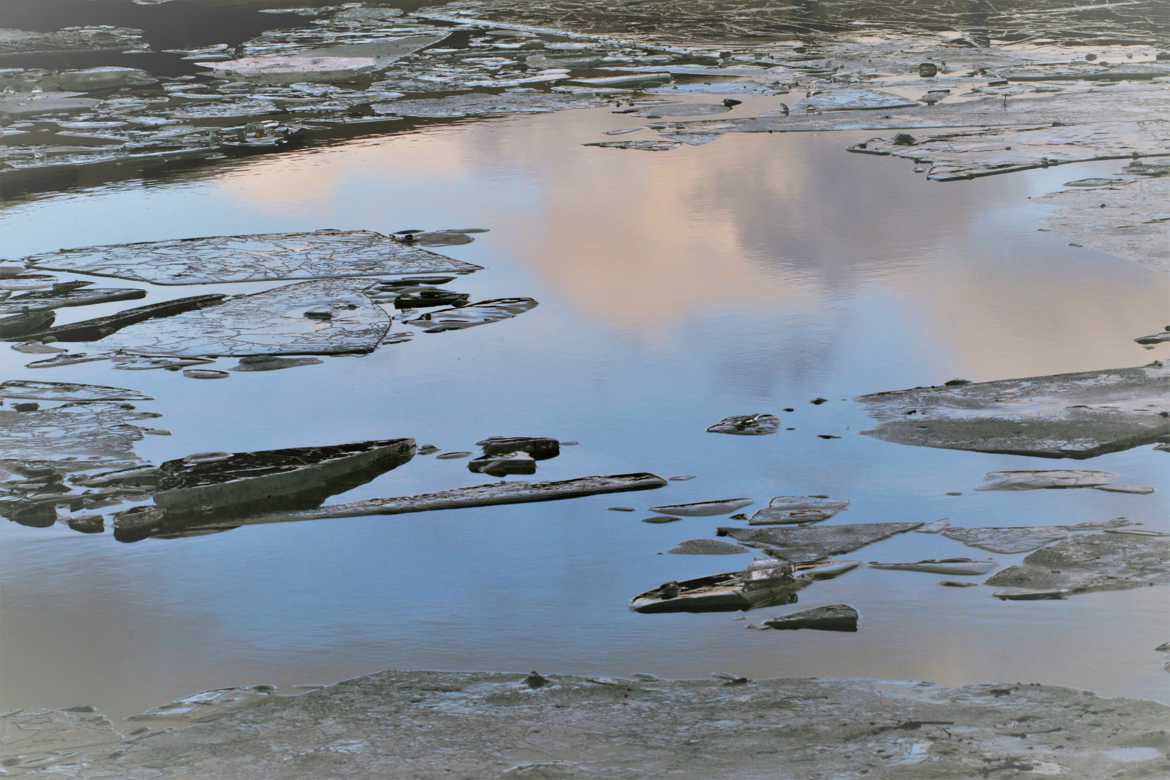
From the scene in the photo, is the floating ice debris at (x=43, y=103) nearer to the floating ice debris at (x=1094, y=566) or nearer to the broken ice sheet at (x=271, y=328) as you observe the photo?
the broken ice sheet at (x=271, y=328)

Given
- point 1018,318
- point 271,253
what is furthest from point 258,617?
point 271,253

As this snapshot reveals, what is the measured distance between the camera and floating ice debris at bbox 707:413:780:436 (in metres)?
5.05

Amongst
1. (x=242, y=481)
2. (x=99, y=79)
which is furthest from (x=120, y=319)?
(x=99, y=79)

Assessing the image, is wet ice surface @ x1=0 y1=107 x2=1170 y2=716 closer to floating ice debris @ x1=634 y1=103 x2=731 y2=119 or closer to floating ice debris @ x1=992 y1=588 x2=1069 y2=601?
floating ice debris @ x1=992 y1=588 x2=1069 y2=601

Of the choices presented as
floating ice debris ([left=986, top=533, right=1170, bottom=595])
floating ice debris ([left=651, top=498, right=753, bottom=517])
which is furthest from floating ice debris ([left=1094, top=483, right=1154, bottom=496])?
floating ice debris ([left=651, top=498, right=753, bottom=517])

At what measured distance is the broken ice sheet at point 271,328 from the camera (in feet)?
20.2

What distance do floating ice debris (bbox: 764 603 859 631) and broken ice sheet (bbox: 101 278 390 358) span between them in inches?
116

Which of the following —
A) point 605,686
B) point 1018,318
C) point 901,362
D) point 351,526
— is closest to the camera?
point 605,686

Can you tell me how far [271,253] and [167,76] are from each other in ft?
30.6

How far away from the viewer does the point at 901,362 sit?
18.8ft

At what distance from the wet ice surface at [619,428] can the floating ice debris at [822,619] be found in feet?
0.15

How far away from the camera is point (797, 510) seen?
14.3ft

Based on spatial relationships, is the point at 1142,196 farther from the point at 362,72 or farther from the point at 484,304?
the point at 362,72

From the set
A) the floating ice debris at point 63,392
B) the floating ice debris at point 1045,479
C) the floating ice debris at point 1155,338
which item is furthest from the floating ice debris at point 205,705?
the floating ice debris at point 1155,338
